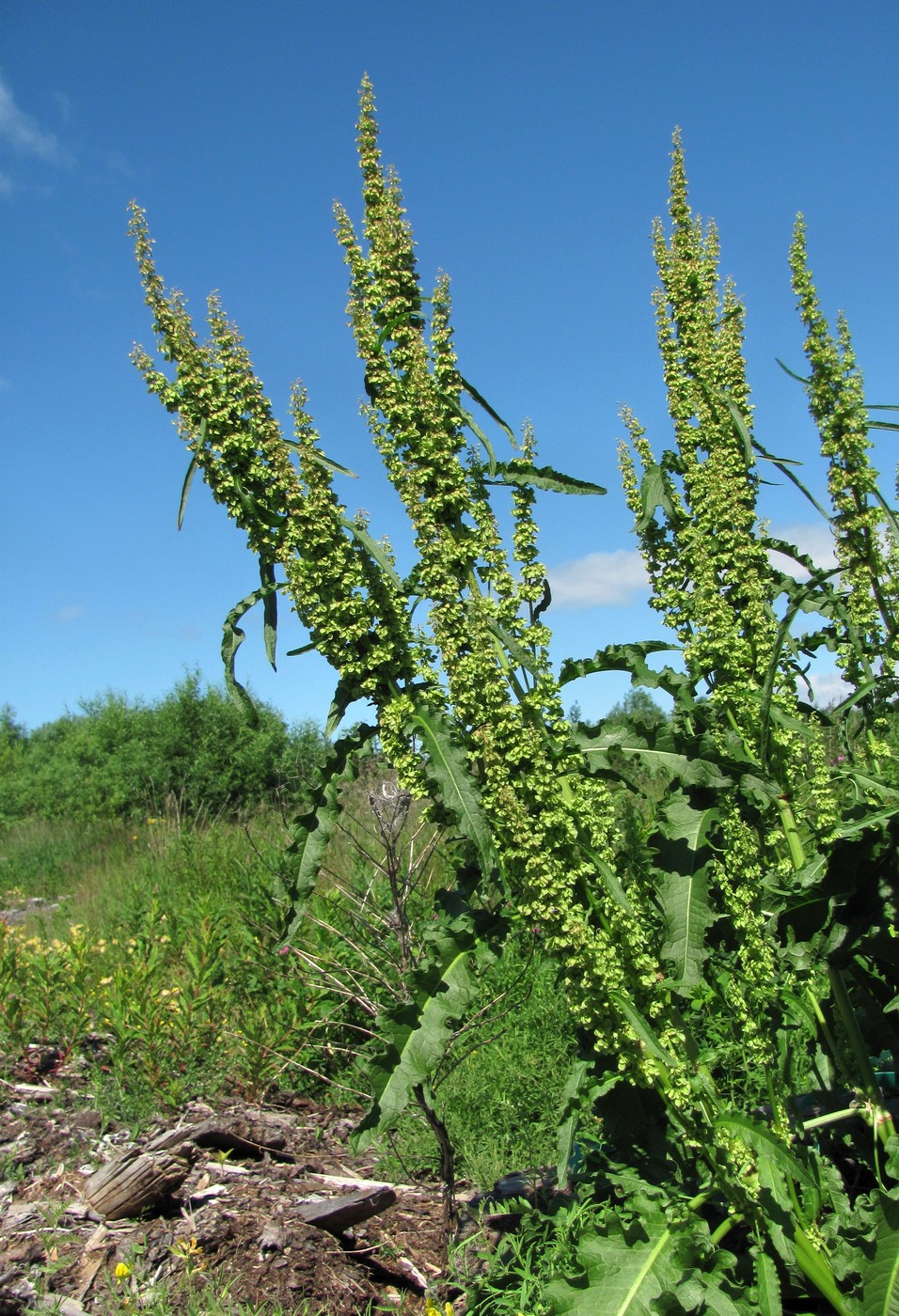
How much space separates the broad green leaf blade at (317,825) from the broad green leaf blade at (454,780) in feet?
0.69

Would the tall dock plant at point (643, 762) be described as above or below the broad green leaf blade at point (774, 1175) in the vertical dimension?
above

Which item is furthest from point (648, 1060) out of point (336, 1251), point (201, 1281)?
point (201, 1281)

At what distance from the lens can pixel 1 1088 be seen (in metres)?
4.82

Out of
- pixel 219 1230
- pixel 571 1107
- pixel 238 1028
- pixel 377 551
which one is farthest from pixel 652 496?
pixel 238 1028

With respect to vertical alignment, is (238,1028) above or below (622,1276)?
above

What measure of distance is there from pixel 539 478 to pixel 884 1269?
2.09m

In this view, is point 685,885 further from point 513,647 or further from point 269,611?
point 269,611

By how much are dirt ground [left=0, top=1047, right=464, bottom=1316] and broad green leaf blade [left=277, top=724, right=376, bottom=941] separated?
1.37 meters

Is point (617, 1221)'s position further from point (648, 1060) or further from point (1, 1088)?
point (1, 1088)

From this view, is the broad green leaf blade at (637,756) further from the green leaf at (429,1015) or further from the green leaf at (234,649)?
the green leaf at (234,649)

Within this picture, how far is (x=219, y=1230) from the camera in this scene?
3.29 m

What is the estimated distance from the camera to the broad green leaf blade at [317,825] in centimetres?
244

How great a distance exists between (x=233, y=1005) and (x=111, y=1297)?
2233mm

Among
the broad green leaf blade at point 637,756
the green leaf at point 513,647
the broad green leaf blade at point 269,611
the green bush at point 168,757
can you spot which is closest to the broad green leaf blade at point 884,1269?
the broad green leaf blade at point 637,756
